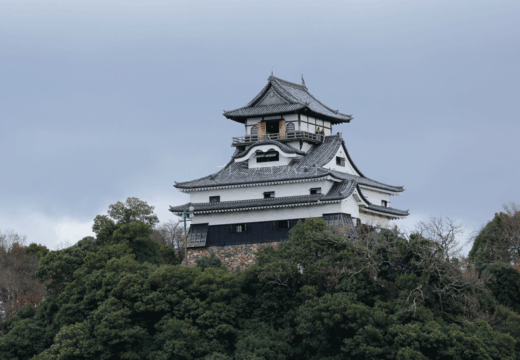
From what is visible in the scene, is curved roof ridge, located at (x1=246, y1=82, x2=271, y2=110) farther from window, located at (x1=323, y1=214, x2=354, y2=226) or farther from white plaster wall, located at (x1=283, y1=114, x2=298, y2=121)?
window, located at (x1=323, y1=214, x2=354, y2=226)

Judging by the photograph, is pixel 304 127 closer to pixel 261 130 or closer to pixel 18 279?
pixel 261 130

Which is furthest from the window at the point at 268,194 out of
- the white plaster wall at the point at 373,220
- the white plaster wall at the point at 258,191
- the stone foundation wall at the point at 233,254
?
the white plaster wall at the point at 373,220

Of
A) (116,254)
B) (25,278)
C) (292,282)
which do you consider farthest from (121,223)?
(25,278)

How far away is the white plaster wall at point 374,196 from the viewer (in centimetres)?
4412

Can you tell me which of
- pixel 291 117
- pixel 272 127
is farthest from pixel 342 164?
pixel 272 127

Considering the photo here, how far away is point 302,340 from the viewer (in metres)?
→ 29.8

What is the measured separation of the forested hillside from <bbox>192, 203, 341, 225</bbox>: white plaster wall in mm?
5084

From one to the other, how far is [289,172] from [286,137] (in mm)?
3482

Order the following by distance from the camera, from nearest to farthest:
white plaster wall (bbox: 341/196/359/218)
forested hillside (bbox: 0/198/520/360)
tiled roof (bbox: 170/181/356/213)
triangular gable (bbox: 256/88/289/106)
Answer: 1. forested hillside (bbox: 0/198/520/360)
2. tiled roof (bbox: 170/181/356/213)
3. white plaster wall (bbox: 341/196/359/218)
4. triangular gable (bbox: 256/88/289/106)

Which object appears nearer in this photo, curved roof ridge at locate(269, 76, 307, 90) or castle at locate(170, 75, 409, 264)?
castle at locate(170, 75, 409, 264)

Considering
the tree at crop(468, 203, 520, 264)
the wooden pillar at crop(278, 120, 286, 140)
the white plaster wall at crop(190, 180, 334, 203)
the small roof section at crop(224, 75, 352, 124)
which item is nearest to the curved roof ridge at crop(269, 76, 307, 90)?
the small roof section at crop(224, 75, 352, 124)

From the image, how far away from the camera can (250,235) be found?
40.7 metres

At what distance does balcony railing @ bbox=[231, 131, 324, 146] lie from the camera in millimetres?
43938

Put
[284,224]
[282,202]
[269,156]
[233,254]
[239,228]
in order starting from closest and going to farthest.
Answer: [282,202]
[284,224]
[233,254]
[239,228]
[269,156]
